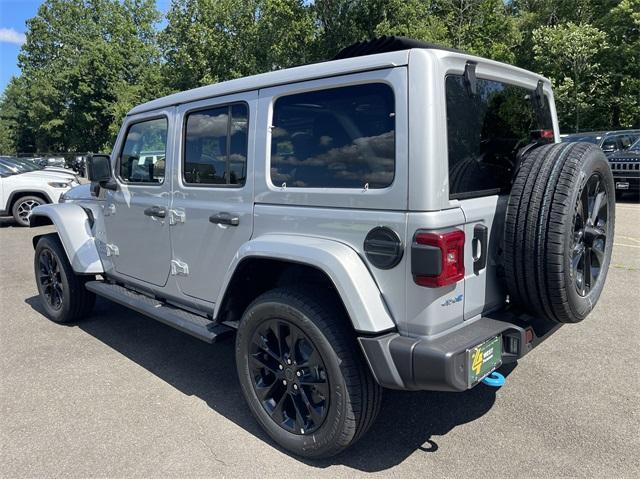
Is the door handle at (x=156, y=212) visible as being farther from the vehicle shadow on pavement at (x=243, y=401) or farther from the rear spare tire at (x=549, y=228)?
the rear spare tire at (x=549, y=228)

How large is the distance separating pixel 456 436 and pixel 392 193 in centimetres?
155

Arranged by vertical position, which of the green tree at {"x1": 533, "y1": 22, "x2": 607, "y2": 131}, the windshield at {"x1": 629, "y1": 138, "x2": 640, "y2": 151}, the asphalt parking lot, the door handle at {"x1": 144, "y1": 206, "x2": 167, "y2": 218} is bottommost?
the asphalt parking lot

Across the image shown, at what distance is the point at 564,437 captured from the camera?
2.82 meters

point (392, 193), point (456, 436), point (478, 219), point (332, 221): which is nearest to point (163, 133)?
point (332, 221)

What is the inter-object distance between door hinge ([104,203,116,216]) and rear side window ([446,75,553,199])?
3.00m

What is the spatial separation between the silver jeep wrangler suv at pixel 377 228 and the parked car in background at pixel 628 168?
10896 mm

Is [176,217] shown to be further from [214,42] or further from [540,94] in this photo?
[214,42]

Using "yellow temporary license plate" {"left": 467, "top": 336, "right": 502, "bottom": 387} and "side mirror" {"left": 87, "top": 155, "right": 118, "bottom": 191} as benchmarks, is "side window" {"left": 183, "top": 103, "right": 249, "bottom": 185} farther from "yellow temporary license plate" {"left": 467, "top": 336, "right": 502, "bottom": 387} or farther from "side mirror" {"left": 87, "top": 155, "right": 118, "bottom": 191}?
"yellow temporary license plate" {"left": 467, "top": 336, "right": 502, "bottom": 387}

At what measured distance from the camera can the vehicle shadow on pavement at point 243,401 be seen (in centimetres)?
279

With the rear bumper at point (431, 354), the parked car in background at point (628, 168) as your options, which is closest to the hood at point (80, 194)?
the rear bumper at point (431, 354)

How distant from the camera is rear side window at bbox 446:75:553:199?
2.41 meters

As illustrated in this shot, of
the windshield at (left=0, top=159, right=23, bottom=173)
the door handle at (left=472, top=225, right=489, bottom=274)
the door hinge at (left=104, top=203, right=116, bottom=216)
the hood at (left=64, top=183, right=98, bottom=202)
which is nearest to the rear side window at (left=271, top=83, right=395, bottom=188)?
the door handle at (left=472, top=225, right=489, bottom=274)

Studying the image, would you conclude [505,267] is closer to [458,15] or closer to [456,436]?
[456,436]

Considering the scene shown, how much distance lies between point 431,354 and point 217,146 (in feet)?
6.30
